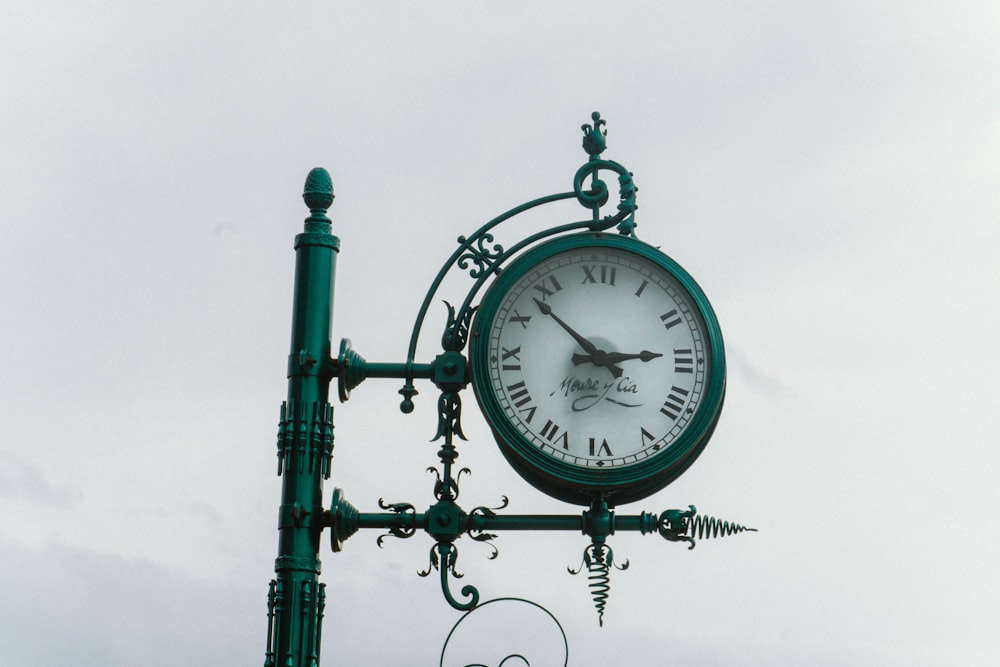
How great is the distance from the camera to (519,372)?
9906 mm

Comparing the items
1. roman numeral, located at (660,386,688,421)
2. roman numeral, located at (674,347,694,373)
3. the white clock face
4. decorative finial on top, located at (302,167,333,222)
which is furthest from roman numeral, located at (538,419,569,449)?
decorative finial on top, located at (302,167,333,222)

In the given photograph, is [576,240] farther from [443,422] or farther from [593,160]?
[443,422]

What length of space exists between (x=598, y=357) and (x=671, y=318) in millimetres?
433

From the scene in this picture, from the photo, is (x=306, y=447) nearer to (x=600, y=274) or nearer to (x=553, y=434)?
(x=553, y=434)

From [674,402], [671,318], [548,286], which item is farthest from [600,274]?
[674,402]

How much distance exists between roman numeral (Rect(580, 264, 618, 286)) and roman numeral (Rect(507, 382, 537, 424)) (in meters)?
0.66

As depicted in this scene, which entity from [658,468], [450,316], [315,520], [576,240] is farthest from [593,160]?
[315,520]

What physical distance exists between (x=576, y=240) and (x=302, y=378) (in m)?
1.58

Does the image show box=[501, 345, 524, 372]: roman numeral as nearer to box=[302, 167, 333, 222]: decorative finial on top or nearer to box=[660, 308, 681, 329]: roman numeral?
box=[660, 308, 681, 329]: roman numeral

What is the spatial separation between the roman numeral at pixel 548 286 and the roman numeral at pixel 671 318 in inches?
22.1

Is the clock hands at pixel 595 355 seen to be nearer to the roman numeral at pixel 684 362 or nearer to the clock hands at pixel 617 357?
the clock hands at pixel 617 357

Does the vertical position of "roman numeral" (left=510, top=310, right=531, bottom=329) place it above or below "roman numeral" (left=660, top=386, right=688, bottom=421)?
above

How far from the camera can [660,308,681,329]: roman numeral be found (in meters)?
9.98

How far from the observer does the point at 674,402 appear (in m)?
9.84
